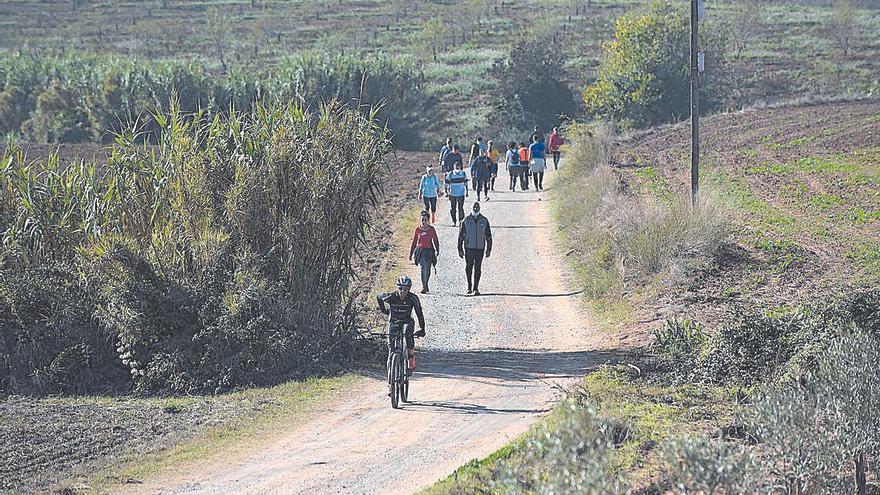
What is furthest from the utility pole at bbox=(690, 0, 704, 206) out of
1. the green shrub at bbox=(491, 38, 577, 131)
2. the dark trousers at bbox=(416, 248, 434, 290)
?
the green shrub at bbox=(491, 38, 577, 131)

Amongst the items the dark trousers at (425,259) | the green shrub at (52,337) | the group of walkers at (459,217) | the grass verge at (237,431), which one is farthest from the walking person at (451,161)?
the grass verge at (237,431)

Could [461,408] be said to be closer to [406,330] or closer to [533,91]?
[406,330]

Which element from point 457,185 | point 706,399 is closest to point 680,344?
point 706,399

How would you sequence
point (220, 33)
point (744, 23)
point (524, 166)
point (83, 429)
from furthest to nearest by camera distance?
point (220, 33) → point (744, 23) → point (524, 166) → point (83, 429)

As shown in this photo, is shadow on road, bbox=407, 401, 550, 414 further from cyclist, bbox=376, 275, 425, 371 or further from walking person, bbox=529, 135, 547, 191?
walking person, bbox=529, 135, 547, 191

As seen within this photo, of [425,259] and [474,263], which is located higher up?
[425,259]

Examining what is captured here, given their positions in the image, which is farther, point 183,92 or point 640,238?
point 183,92

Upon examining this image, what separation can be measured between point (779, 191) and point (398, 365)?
18905 millimetres

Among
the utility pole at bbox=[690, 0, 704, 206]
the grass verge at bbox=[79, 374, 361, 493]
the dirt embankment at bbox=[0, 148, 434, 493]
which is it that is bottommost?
the grass verge at bbox=[79, 374, 361, 493]

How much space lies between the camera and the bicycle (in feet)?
40.9

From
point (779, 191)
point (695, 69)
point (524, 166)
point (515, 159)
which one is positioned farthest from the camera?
point (524, 166)

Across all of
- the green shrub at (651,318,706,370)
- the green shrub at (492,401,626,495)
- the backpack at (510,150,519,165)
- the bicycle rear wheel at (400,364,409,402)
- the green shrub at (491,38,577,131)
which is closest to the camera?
the green shrub at (492,401,626,495)

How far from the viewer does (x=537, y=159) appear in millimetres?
31891

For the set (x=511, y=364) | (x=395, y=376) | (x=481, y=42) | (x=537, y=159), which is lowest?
(x=511, y=364)
